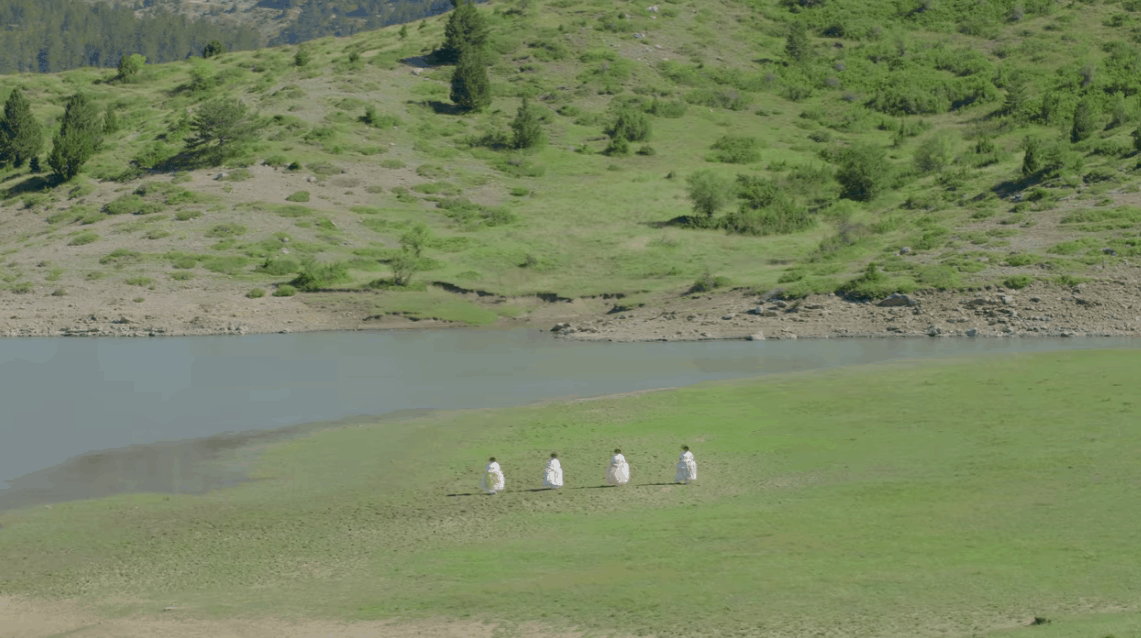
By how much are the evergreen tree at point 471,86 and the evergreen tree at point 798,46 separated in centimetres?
3172

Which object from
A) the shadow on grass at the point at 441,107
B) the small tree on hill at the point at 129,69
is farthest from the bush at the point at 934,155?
the small tree on hill at the point at 129,69

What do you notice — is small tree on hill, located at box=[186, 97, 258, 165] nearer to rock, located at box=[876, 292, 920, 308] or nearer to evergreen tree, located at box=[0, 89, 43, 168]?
evergreen tree, located at box=[0, 89, 43, 168]

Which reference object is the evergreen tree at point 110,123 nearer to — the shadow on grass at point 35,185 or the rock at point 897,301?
the shadow on grass at point 35,185

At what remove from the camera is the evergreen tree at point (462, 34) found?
11888cm

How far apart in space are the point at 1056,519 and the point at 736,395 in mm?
18125

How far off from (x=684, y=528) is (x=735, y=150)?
7755cm

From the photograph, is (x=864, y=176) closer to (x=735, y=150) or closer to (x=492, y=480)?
(x=735, y=150)

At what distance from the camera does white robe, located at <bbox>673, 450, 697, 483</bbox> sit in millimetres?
33219

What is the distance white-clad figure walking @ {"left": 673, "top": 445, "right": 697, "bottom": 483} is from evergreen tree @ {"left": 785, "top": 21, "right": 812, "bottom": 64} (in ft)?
322

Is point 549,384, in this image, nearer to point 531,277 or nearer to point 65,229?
point 531,277

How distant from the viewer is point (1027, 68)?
118938mm

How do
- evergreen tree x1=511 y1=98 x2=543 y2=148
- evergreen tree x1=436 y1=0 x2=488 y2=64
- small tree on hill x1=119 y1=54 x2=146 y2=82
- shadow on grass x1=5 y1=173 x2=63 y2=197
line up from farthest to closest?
small tree on hill x1=119 y1=54 x2=146 y2=82
evergreen tree x1=436 y1=0 x2=488 y2=64
evergreen tree x1=511 y1=98 x2=543 y2=148
shadow on grass x1=5 y1=173 x2=63 y2=197

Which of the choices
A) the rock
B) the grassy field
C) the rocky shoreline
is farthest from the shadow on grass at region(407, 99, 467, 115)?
the grassy field

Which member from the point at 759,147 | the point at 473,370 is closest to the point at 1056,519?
the point at 473,370
